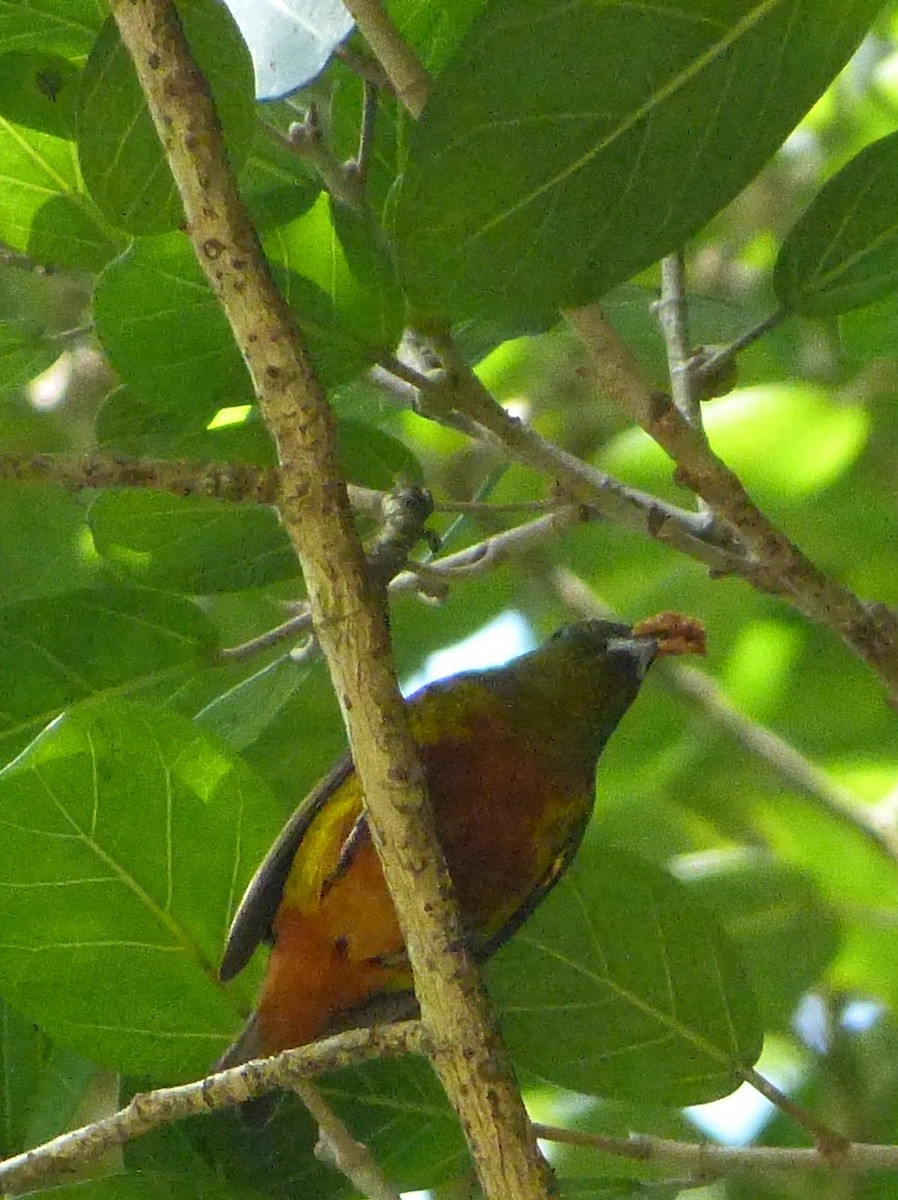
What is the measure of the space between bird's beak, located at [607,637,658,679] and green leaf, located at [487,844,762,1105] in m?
0.61

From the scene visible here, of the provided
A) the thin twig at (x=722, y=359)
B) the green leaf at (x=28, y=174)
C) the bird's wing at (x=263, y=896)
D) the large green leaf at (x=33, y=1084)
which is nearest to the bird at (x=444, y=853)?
the bird's wing at (x=263, y=896)

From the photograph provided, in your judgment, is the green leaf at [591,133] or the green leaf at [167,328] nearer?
the green leaf at [591,133]

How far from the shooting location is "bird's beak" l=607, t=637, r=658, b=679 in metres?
2.42

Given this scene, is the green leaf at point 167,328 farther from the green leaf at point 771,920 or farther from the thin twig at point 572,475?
the green leaf at point 771,920

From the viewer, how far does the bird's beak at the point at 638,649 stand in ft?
7.95

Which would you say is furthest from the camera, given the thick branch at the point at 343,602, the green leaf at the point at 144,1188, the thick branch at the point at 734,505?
the green leaf at the point at 144,1188

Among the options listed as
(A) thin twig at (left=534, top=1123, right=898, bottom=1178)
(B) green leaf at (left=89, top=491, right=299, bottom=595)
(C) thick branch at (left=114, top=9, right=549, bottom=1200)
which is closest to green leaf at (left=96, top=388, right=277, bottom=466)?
(B) green leaf at (left=89, top=491, right=299, bottom=595)

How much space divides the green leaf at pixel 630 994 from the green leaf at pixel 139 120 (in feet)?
2.96

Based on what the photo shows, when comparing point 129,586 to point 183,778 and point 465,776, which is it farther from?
point 465,776

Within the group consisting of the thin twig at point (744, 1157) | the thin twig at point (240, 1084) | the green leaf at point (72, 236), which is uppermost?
the green leaf at point (72, 236)

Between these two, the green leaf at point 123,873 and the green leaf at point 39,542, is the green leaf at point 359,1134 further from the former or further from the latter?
the green leaf at point 39,542

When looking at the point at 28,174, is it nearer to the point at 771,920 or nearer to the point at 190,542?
the point at 190,542

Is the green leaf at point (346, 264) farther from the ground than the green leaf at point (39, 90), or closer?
closer

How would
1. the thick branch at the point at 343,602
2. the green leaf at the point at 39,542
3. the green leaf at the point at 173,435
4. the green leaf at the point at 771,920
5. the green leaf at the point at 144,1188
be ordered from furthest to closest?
the green leaf at the point at 771,920 < the green leaf at the point at 39,542 < the green leaf at the point at 173,435 < the green leaf at the point at 144,1188 < the thick branch at the point at 343,602
